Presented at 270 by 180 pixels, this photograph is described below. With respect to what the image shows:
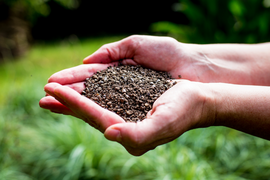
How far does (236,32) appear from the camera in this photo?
12.2 feet

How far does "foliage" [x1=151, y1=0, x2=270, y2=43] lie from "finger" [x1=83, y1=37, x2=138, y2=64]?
2445mm

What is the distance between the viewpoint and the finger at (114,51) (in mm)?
1831

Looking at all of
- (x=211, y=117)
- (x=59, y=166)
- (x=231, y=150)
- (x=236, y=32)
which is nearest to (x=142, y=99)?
(x=211, y=117)

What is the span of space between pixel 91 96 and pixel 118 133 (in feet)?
1.78

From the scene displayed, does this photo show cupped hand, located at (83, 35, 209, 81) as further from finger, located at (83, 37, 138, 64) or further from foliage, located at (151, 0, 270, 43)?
foliage, located at (151, 0, 270, 43)

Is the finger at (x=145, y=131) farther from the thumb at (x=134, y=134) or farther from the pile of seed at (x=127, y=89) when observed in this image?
the pile of seed at (x=127, y=89)

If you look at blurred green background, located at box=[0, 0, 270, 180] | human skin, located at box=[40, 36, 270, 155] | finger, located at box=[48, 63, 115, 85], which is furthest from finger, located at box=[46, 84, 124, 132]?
blurred green background, located at box=[0, 0, 270, 180]

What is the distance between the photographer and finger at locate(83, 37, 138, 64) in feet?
6.01

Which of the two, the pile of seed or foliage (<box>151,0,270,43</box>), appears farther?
foliage (<box>151,0,270,43</box>)

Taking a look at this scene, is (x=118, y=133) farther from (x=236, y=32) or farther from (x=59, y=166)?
(x=236, y=32)

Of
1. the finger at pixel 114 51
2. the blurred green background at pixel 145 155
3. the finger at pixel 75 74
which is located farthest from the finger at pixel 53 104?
the blurred green background at pixel 145 155

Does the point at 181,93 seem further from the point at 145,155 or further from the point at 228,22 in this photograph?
the point at 228,22

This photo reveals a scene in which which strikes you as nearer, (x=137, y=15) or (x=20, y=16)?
(x=20, y=16)

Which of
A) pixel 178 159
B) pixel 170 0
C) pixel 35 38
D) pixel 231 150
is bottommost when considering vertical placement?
pixel 231 150
